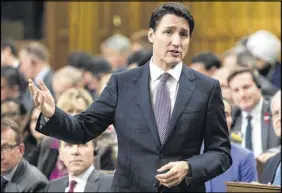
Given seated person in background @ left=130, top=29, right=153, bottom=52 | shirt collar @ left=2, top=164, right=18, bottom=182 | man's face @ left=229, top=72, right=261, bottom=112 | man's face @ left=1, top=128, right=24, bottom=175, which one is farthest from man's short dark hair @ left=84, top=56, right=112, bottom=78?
shirt collar @ left=2, top=164, right=18, bottom=182

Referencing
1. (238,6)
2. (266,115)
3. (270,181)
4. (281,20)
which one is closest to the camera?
(270,181)

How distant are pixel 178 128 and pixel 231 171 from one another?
6.68 ft

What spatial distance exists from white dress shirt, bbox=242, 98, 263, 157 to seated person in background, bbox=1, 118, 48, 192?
1909 millimetres

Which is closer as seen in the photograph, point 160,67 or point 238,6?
point 160,67

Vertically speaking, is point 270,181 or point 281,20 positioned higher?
point 281,20

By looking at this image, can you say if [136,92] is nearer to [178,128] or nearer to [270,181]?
[178,128]

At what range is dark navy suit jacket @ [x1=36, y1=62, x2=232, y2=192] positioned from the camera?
443 cm

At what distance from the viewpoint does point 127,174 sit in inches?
177

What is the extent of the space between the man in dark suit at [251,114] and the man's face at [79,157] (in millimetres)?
1755

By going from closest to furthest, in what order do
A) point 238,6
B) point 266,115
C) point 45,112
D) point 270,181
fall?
point 45,112
point 270,181
point 266,115
point 238,6

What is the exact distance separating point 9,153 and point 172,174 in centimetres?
248

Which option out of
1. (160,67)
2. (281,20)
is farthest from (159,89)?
(281,20)

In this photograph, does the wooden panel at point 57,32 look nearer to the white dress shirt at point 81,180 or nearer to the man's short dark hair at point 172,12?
the white dress shirt at point 81,180

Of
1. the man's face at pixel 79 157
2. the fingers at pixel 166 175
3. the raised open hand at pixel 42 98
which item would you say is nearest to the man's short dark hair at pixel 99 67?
the man's face at pixel 79 157
